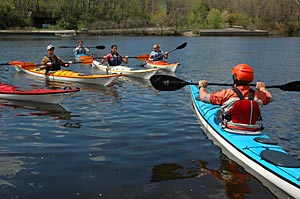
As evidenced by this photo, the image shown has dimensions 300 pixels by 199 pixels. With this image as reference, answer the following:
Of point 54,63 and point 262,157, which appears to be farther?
point 54,63

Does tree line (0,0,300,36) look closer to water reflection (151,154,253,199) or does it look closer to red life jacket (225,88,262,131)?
red life jacket (225,88,262,131)

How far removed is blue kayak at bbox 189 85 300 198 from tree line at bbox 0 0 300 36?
8867 cm

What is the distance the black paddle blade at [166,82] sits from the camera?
29.1 ft

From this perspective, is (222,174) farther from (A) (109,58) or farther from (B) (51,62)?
(A) (109,58)

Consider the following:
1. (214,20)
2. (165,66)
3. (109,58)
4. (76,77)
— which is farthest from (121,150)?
(214,20)

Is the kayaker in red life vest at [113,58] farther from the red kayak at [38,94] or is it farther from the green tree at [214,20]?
the green tree at [214,20]

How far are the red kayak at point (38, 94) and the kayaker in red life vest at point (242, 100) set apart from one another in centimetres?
537

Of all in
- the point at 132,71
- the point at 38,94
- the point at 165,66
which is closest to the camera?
the point at 38,94

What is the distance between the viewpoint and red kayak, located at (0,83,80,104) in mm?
11242

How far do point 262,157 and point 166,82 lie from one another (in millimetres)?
3458

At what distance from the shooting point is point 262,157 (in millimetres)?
6125

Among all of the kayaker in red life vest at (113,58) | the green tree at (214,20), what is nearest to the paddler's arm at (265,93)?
the kayaker in red life vest at (113,58)

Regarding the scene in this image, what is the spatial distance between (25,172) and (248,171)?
4.06 m

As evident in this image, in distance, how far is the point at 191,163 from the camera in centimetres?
725
